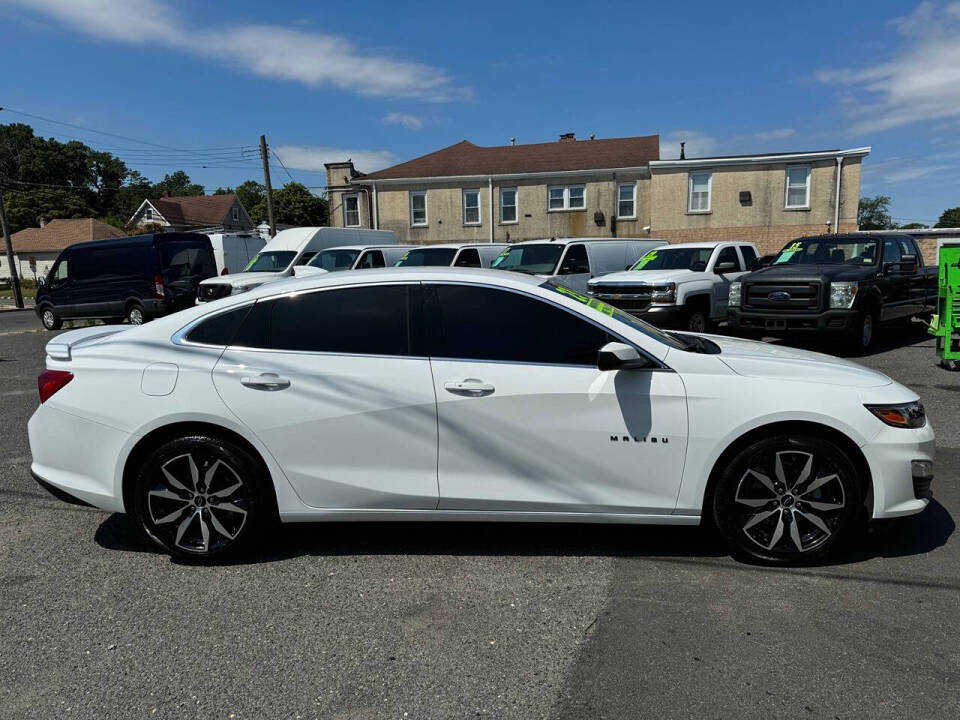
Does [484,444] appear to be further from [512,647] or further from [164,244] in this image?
[164,244]

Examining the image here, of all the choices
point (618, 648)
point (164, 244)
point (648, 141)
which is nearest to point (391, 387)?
point (618, 648)

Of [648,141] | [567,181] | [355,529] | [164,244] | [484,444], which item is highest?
[648,141]

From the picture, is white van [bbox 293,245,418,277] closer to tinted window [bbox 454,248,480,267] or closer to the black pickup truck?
tinted window [bbox 454,248,480,267]

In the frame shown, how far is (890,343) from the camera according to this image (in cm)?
1217

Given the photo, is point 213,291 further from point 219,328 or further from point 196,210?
point 196,210

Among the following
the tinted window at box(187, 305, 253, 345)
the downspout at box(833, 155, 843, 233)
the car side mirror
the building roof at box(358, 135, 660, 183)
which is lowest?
the car side mirror

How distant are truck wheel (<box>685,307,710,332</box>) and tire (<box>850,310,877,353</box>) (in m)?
2.35

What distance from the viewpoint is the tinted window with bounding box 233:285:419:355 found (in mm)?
3787

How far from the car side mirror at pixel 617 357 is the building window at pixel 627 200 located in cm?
2874

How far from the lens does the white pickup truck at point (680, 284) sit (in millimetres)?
11445

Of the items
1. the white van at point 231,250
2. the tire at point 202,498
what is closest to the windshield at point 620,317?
the tire at point 202,498

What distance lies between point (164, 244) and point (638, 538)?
16012mm

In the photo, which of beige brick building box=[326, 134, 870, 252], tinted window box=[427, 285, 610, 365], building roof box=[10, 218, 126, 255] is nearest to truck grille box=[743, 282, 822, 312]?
tinted window box=[427, 285, 610, 365]

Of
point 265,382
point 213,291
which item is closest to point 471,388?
point 265,382
